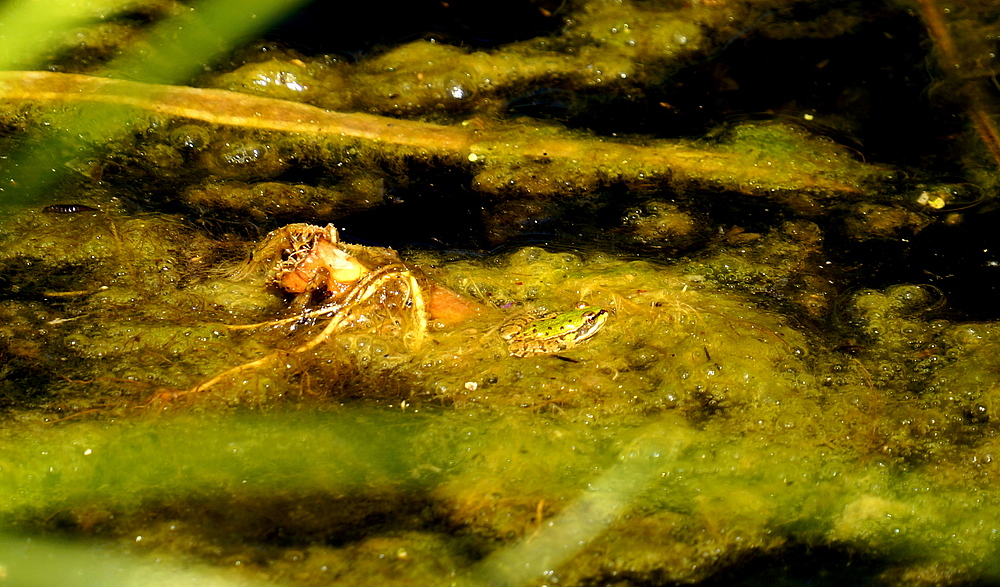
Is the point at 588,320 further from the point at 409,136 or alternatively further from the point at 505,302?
the point at 409,136

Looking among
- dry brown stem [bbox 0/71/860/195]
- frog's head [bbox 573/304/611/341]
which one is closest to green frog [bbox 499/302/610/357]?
frog's head [bbox 573/304/611/341]

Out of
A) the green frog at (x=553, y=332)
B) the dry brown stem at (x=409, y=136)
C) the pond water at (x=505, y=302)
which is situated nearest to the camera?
the pond water at (x=505, y=302)

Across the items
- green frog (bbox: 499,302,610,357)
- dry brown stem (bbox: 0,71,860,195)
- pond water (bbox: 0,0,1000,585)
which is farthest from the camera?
dry brown stem (bbox: 0,71,860,195)

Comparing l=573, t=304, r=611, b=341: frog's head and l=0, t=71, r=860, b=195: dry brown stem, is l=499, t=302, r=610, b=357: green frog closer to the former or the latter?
l=573, t=304, r=611, b=341: frog's head

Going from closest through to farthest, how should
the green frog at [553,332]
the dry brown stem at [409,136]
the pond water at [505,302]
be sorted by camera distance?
the pond water at [505,302] < the green frog at [553,332] < the dry brown stem at [409,136]

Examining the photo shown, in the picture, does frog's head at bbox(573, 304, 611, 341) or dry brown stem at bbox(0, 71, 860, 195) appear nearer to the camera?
frog's head at bbox(573, 304, 611, 341)

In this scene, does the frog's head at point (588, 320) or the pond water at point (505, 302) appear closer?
the pond water at point (505, 302)

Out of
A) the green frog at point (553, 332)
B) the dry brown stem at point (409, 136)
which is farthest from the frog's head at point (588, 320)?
the dry brown stem at point (409, 136)

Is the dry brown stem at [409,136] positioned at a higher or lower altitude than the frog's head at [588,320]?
higher

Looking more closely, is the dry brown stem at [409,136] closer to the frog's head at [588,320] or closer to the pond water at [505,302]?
the pond water at [505,302]
